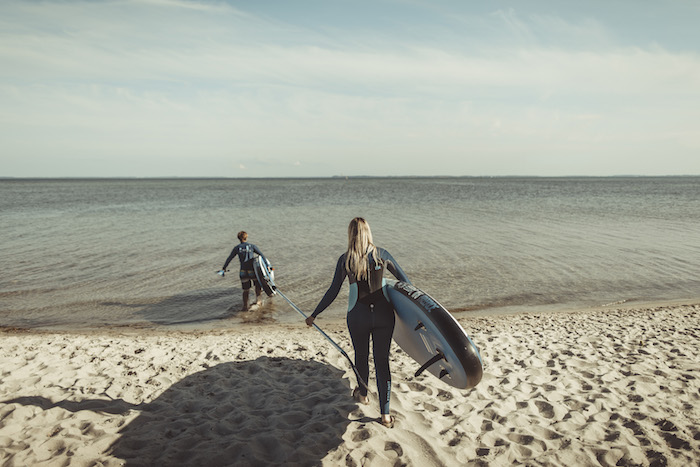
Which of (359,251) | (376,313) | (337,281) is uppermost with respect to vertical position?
(359,251)

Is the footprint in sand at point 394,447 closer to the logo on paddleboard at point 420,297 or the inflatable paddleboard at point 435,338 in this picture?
the inflatable paddleboard at point 435,338

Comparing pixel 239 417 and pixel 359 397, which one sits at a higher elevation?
pixel 359 397

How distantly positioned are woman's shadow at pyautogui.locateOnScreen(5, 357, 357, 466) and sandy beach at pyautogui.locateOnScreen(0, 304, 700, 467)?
17mm

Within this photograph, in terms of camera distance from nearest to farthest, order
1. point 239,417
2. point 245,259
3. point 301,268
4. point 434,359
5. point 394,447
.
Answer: point 394,447
point 434,359
point 239,417
point 245,259
point 301,268

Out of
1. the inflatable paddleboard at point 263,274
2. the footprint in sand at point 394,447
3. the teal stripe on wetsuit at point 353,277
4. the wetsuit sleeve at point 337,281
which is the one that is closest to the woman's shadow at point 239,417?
the footprint in sand at point 394,447

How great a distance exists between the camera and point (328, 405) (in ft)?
15.4

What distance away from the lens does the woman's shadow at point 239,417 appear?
3822 mm

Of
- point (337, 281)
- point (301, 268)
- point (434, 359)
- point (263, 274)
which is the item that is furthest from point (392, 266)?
point (301, 268)

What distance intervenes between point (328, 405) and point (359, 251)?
1902 millimetres

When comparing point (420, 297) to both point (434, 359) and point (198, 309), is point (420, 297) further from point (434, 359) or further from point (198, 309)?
point (198, 309)

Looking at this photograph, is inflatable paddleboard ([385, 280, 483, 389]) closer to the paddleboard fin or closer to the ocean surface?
the paddleboard fin

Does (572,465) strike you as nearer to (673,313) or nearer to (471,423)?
(471,423)

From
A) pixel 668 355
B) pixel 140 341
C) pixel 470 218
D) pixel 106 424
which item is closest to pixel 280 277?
pixel 140 341

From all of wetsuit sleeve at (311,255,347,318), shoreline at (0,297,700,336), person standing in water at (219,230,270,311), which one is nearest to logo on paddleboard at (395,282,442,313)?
wetsuit sleeve at (311,255,347,318)
